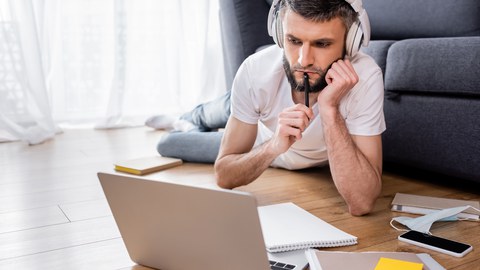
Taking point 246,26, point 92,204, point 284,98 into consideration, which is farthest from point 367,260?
point 246,26

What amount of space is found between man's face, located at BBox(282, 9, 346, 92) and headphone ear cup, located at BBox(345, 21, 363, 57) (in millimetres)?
19

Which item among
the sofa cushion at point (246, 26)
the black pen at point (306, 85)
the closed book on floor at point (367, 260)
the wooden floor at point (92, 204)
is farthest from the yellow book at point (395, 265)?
the sofa cushion at point (246, 26)

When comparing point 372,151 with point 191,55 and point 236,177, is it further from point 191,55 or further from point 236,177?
point 191,55

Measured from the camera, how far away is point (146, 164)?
6.56 ft

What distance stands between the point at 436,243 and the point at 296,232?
1.00ft

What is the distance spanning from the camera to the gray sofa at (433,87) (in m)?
1.52

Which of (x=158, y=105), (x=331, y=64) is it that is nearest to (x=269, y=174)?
(x=331, y=64)

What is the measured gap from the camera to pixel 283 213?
134 centimetres

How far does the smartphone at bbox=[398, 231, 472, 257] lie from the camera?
1.17m

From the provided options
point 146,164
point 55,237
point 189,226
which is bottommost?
point 146,164

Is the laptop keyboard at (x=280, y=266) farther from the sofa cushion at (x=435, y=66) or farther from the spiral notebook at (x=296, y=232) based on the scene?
the sofa cushion at (x=435, y=66)

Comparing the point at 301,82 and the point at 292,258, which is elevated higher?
the point at 301,82

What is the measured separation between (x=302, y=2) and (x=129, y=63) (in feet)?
5.92

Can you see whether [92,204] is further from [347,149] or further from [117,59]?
[117,59]
